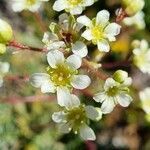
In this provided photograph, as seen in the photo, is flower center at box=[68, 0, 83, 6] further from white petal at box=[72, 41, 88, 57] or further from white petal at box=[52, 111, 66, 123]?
white petal at box=[52, 111, 66, 123]

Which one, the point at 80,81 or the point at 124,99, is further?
the point at 124,99

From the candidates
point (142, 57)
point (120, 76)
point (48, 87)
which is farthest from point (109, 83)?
point (142, 57)

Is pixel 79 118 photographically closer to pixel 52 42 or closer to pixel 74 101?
pixel 74 101

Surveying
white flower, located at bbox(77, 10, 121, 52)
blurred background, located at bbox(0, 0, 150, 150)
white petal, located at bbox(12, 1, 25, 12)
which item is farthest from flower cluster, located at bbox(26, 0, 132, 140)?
blurred background, located at bbox(0, 0, 150, 150)

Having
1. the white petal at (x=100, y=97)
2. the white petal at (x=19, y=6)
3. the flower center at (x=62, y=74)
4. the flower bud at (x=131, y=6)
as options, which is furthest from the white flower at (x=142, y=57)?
the white petal at (x=19, y=6)

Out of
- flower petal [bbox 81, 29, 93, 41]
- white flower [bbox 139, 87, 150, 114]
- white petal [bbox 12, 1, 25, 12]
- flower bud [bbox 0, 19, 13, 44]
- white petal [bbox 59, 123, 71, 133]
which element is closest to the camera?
flower bud [bbox 0, 19, 13, 44]

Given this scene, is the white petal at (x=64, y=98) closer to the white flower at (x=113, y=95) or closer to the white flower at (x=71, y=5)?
the white flower at (x=113, y=95)

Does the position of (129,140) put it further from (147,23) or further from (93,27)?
(93,27)
